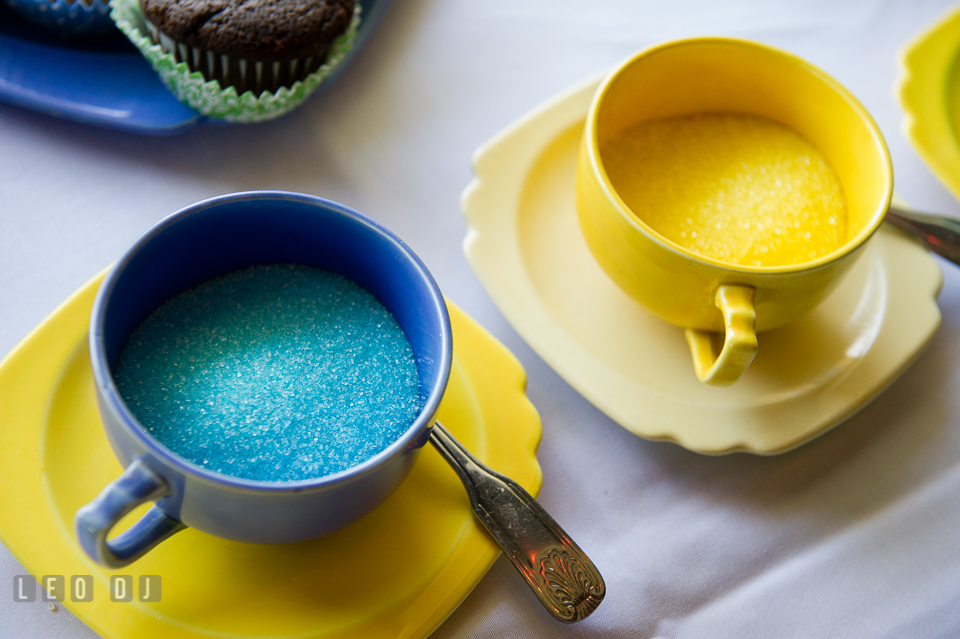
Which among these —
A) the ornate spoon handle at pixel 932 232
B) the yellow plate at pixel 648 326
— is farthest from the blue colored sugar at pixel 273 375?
the ornate spoon handle at pixel 932 232

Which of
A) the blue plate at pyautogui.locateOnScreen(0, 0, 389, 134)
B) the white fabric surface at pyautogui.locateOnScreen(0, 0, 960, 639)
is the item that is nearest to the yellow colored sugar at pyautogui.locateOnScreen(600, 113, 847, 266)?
the white fabric surface at pyautogui.locateOnScreen(0, 0, 960, 639)

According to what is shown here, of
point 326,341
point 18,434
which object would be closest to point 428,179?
point 326,341

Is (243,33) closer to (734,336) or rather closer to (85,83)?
(85,83)

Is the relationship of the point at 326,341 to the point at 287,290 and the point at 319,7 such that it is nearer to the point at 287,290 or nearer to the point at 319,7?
the point at 287,290

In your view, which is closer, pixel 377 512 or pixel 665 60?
pixel 377 512

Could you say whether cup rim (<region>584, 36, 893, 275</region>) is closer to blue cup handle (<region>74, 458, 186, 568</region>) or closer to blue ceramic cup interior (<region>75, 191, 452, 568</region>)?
A: blue ceramic cup interior (<region>75, 191, 452, 568</region>)
